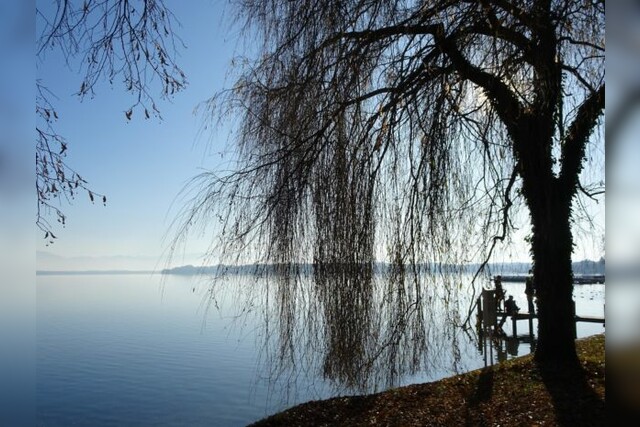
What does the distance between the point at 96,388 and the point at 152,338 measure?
5.67 meters

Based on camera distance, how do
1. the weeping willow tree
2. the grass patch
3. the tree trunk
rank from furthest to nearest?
the tree trunk → the grass patch → the weeping willow tree

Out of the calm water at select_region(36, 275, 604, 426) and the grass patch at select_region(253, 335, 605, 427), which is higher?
the grass patch at select_region(253, 335, 605, 427)

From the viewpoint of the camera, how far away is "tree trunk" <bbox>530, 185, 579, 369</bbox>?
627cm

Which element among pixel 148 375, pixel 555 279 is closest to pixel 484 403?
pixel 555 279

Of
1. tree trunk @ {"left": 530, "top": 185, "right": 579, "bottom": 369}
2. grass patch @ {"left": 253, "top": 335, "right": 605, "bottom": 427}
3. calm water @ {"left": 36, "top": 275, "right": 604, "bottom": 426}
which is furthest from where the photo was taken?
calm water @ {"left": 36, "top": 275, "right": 604, "bottom": 426}

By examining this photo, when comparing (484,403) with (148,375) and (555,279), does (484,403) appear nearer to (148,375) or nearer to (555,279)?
(555,279)

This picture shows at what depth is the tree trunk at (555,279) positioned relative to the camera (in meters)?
6.27

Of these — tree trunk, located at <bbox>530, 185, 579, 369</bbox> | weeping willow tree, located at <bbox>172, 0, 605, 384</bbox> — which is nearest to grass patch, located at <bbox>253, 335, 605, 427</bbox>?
tree trunk, located at <bbox>530, 185, 579, 369</bbox>

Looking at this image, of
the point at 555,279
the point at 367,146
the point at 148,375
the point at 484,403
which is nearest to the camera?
the point at 367,146

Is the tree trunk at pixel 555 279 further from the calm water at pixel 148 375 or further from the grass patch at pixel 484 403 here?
the calm water at pixel 148 375

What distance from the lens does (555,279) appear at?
6.34 meters

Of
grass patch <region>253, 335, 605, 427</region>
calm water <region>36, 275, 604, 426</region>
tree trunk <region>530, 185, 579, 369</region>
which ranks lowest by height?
calm water <region>36, 275, 604, 426</region>

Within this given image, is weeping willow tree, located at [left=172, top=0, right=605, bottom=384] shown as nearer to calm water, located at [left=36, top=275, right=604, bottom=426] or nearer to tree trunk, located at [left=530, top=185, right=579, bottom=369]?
calm water, located at [left=36, top=275, right=604, bottom=426]

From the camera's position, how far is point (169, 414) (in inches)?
432
